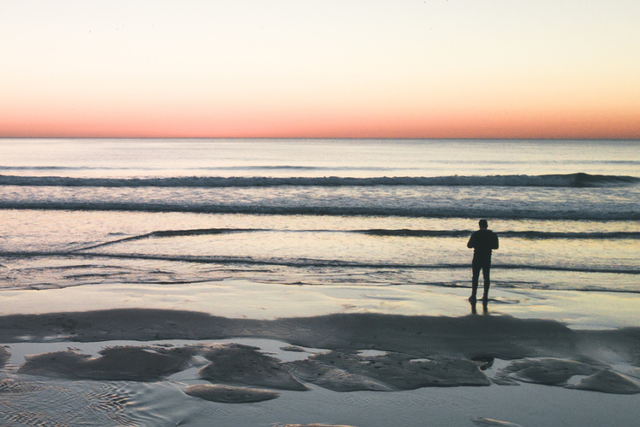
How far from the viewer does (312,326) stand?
7.10 meters

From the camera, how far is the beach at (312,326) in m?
4.66

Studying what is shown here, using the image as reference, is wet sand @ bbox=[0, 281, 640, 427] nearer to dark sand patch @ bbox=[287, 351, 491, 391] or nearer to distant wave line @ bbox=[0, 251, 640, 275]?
dark sand patch @ bbox=[287, 351, 491, 391]

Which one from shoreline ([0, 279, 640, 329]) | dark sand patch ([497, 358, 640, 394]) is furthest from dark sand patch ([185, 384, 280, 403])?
dark sand patch ([497, 358, 640, 394])

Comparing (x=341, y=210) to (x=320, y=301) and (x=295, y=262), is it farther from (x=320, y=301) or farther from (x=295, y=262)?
(x=320, y=301)

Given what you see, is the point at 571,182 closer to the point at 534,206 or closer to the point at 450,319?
the point at 534,206

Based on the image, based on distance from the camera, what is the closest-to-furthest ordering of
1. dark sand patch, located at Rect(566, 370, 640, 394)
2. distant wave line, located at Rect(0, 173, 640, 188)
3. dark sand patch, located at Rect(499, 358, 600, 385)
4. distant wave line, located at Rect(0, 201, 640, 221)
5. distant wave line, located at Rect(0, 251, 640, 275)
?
dark sand patch, located at Rect(566, 370, 640, 394) → dark sand patch, located at Rect(499, 358, 600, 385) → distant wave line, located at Rect(0, 251, 640, 275) → distant wave line, located at Rect(0, 201, 640, 221) → distant wave line, located at Rect(0, 173, 640, 188)

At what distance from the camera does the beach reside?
4.66 meters

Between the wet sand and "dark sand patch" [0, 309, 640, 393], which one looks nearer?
the wet sand

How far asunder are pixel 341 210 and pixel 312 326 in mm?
14706

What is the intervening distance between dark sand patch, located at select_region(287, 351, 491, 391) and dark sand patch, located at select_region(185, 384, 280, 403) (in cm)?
58

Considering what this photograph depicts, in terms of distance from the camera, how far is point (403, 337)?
266 inches

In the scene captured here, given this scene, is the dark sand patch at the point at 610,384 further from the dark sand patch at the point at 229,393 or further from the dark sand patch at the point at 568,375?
the dark sand patch at the point at 229,393

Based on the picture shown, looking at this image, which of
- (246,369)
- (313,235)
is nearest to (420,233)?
(313,235)

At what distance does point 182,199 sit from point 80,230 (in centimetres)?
922
